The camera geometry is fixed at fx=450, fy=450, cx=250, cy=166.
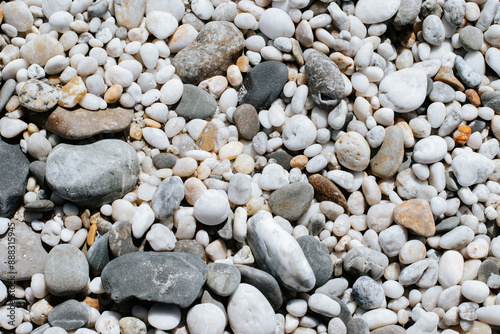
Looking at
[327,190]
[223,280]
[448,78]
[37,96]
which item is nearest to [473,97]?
[448,78]

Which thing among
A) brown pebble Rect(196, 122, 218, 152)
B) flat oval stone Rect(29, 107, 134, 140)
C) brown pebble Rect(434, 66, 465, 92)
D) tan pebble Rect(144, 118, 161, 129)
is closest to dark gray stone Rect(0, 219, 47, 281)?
flat oval stone Rect(29, 107, 134, 140)

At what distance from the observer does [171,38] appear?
6.65 feet

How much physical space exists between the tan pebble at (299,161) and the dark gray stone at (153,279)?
0.60 m

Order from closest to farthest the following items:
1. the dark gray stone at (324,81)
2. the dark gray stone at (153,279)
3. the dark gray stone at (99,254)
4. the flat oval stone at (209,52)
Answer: the dark gray stone at (153,279), the dark gray stone at (99,254), the dark gray stone at (324,81), the flat oval stone at (209,52)

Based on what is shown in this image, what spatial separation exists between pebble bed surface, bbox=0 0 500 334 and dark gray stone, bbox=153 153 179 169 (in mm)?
28

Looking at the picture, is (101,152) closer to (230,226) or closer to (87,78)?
(87,78)

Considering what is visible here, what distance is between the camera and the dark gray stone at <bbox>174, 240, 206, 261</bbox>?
169 cm

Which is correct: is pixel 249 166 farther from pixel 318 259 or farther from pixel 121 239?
Answer: pixel 121 239

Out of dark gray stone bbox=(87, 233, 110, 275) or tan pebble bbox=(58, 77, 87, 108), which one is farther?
tan pebble bbox=(58, 77, 87, 108)

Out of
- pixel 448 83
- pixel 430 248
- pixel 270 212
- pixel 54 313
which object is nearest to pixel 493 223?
pixel 430 248

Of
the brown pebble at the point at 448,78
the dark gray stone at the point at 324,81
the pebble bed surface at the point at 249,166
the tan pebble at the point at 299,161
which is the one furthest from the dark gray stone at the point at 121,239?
the brown pebble at the point at 448,78

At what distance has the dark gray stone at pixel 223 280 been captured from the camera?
1.60 meters

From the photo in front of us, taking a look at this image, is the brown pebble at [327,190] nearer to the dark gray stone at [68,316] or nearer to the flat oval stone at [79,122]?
the flat oval stone at [79,122]

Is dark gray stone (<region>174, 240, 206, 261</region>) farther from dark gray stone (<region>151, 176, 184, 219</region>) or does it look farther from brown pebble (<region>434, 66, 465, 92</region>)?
brown pebble (<region>434, 66, 465, 92</region>)
